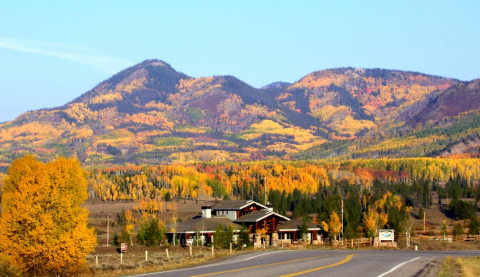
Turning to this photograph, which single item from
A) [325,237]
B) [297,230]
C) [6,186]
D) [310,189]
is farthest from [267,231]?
[310,189]

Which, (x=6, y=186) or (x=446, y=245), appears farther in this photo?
(x=446, y=245)

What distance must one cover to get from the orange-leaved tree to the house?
32380 mm

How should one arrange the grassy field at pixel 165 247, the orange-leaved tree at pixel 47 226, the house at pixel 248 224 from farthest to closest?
the house at pixel 248 224, the orange-leaved tree at pixel 47 226, the grassy field at pixel 165 247

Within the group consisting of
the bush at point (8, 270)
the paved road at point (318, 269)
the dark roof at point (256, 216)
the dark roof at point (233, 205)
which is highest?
the dark roof at point (233, 205)

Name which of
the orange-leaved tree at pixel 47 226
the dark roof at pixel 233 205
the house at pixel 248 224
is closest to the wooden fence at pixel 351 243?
the house at pixel 248 224

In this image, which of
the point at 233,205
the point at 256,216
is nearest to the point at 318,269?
the point at 256,216

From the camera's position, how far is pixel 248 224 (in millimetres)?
82500

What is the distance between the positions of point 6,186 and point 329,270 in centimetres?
3606

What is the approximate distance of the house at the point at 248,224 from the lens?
7794cm

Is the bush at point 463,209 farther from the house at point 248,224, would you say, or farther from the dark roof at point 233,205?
the dark roof at point 233,205

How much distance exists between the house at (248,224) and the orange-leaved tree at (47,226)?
106 ft

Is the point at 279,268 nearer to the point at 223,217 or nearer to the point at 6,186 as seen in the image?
the point at 6,186

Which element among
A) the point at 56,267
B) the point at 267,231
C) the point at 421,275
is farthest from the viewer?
the point at 267,231

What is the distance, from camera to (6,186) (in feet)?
184
